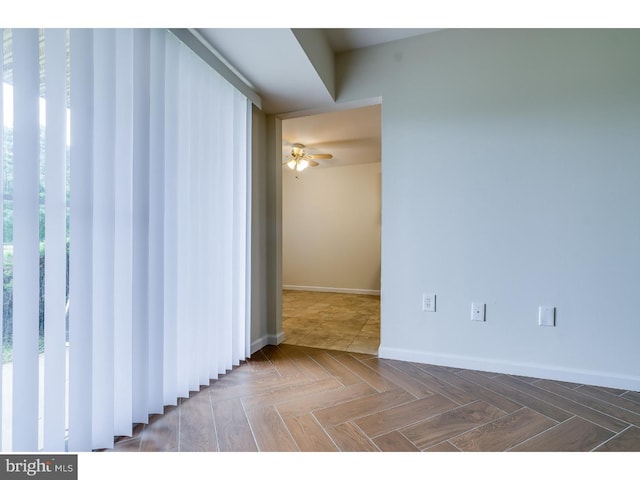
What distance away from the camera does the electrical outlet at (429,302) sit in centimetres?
204

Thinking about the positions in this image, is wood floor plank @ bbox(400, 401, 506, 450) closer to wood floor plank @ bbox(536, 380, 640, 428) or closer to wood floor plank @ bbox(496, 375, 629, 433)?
wood floor plank @ bbox(496, 375, 629, 433)

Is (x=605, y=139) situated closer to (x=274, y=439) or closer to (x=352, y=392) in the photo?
(x=352, y=392)

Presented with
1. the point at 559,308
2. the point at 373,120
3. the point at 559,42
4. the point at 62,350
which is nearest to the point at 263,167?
the point at 373,120

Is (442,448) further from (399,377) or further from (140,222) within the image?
(140,222)

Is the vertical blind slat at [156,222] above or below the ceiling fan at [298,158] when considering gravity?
below

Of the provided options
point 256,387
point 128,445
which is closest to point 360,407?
point 256,387

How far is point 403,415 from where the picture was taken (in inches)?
55.2

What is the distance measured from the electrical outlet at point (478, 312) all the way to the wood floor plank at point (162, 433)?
70.9 inches

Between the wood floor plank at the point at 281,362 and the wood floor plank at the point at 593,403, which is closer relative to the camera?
the wood floor plank at the point at 593,403

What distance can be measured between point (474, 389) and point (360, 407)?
703mm

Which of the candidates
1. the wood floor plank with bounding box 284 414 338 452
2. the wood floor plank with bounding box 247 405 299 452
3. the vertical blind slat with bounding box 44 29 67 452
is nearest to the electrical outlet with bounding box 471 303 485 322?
the wood floor plank with bounding box 284 414 338 452

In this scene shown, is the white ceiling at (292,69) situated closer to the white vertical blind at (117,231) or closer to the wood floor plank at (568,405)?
the white vertical blind at (117,231)

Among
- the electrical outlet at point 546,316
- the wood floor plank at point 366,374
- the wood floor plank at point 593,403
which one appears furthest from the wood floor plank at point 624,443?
the wood floor plank at point 366,374

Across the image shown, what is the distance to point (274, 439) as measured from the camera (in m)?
1.22
